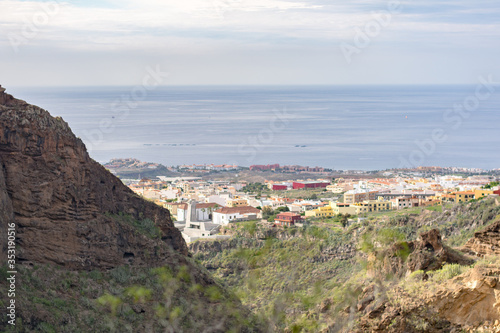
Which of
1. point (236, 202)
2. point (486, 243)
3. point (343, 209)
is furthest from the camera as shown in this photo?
point (236, 202)

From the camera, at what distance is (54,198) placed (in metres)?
19.6

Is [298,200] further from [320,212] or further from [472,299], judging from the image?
[472,299]

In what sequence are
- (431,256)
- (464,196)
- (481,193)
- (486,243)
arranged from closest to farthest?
(431,256) < (486,243) < (481,193) < (464,196)

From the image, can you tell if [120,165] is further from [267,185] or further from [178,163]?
[267,185]

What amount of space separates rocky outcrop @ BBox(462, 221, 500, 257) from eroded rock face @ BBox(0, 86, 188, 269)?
9.69 metres

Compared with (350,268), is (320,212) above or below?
above

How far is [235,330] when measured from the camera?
2045 centimetres

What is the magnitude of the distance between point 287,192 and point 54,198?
187 ft

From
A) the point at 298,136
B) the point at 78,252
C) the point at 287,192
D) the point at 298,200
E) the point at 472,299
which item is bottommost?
the point at 472,299

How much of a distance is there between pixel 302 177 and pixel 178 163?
25.8m

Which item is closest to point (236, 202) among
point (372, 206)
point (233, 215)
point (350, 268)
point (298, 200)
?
point (298, 200)

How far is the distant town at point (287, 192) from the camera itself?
170 feet

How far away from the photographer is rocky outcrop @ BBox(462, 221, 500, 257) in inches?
789

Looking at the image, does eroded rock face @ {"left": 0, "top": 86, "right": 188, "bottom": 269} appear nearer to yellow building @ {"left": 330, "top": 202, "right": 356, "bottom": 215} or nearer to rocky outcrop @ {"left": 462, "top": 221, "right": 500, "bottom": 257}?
rocky outcrop @ {"left": 462, "top": 221, "right": 500, "bottom": 257}
